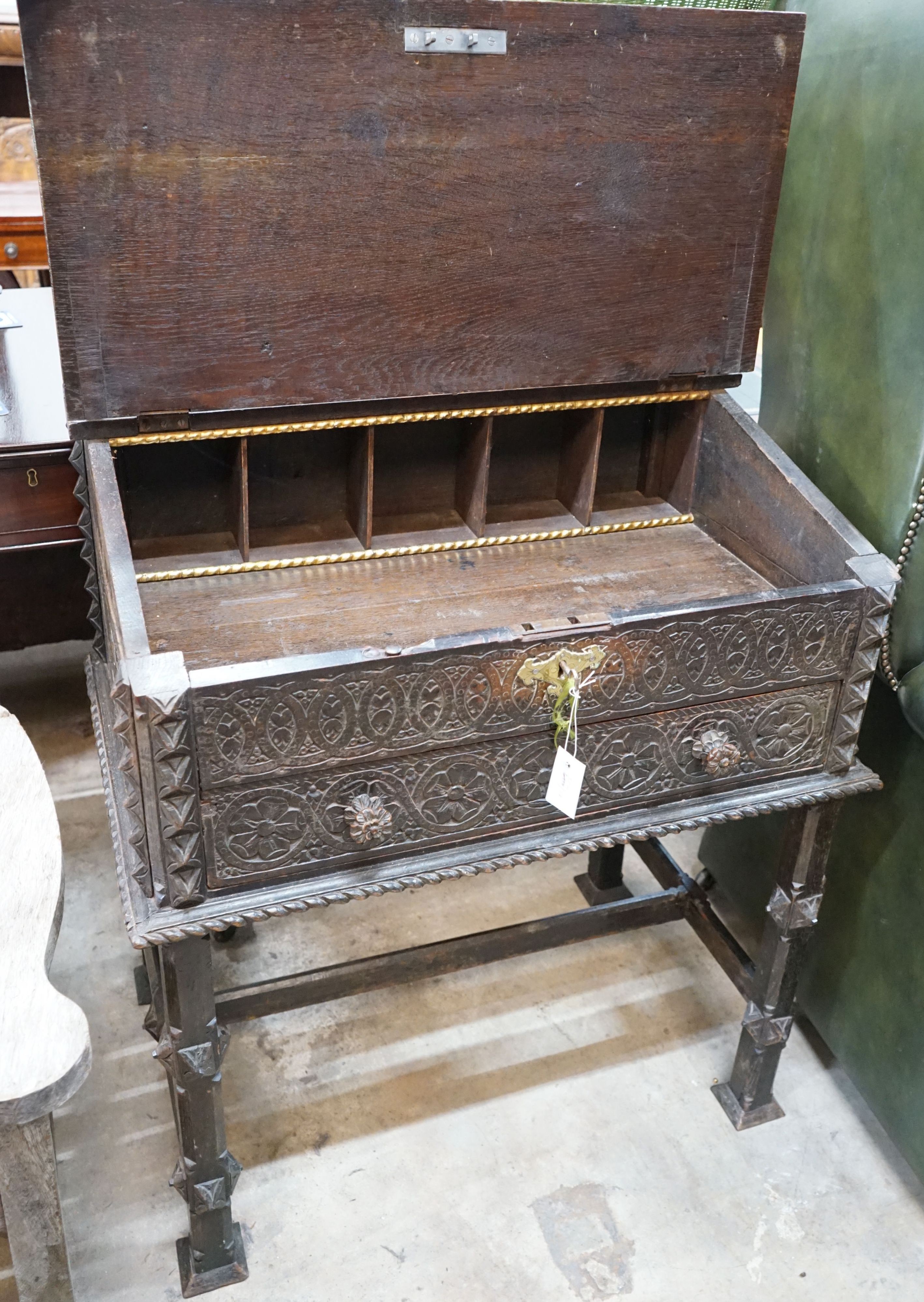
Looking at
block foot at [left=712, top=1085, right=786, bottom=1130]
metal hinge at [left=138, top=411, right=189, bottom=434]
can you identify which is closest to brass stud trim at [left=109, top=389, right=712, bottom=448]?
metal hinge at [left=138, top=411, right=189, bottom=434]

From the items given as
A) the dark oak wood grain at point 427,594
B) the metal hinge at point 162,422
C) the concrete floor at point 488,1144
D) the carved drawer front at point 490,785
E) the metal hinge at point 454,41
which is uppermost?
the metal hinge at point 454,41

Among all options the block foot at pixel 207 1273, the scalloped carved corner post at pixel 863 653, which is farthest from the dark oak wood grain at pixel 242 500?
the block foot at pixel 207 1273

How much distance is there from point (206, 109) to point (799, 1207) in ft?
5.82

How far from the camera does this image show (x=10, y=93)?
13.2 feet

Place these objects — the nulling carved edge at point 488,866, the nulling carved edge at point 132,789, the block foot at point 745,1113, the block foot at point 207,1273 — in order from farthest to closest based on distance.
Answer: the block foot at point 745,1113 < the block foot at point 207,1273 < the nulling carved edge at point 488,866 < the nulling carved edge at point 132,789

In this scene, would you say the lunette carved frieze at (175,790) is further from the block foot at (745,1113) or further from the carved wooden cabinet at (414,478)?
the block foot at (745,1113)

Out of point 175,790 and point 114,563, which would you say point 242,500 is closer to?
point 114,563

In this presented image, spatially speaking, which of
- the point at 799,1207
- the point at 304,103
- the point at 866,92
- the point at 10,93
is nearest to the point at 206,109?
the point at 304,103

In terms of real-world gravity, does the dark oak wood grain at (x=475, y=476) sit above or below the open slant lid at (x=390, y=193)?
below

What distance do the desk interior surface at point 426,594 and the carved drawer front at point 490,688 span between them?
0.07 m

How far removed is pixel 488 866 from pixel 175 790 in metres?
0.42

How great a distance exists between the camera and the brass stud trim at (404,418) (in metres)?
1.53

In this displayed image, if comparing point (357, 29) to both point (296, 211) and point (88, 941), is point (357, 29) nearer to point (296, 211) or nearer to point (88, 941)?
point (296, 211)

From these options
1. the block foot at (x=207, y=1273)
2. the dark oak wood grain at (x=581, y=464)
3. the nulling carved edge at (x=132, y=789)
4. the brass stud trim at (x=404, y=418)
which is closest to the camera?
the nulling carved edge at (x=132, y=789)
